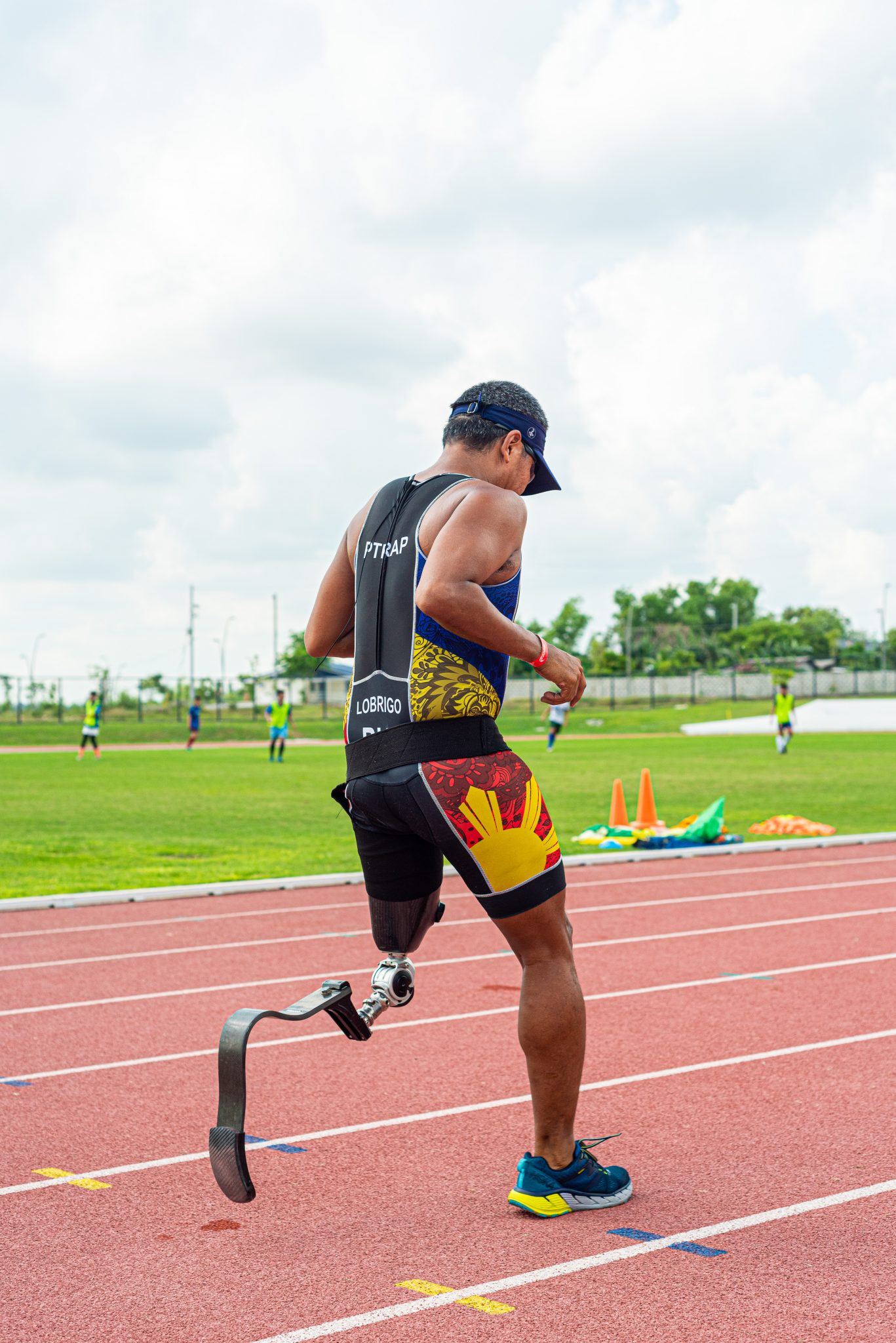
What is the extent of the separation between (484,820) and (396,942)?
1.83 ft

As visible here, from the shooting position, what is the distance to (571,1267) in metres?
3.43

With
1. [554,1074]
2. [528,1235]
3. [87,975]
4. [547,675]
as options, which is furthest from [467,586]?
[87,975]

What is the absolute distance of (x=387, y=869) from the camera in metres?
4.04

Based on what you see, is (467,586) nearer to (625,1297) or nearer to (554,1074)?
(554,1074)

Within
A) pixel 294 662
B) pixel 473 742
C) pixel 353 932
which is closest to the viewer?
pixel 473 742

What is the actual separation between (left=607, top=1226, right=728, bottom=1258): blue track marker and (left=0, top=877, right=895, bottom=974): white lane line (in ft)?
14.3

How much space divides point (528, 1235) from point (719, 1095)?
1.61 meters

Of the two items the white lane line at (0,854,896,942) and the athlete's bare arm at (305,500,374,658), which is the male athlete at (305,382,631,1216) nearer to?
the athlete's bare arm at (305,500,374,658)

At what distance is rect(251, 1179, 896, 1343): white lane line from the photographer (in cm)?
310

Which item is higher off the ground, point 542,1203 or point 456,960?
point 542,1203

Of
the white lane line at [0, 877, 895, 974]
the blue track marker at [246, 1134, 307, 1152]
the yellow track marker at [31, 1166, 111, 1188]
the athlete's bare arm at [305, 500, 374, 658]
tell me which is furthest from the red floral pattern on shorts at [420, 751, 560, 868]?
the white lane line at [0, 877, 895, 974]

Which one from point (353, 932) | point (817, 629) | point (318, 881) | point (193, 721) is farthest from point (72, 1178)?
point (817, 629)

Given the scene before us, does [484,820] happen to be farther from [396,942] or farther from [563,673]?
[396,942]

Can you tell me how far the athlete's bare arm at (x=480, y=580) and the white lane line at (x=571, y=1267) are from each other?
1427 mm
